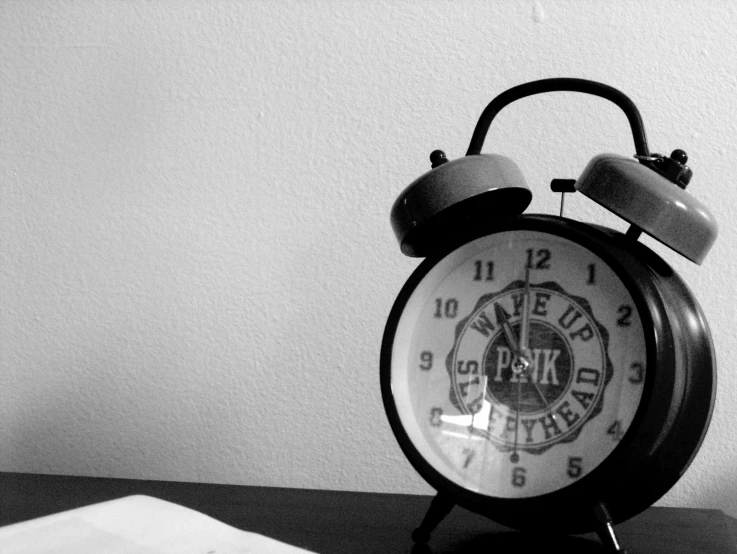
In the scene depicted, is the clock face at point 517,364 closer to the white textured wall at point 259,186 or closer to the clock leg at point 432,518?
the clock leg at point 432,518

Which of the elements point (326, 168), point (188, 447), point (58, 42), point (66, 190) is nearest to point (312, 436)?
point (188, 447)

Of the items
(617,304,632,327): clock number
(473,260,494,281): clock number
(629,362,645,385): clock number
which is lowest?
(629,362,645,385): clock number

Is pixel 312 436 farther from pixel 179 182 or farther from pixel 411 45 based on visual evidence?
pixel 411 45

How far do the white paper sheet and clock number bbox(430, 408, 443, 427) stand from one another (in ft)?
0.55

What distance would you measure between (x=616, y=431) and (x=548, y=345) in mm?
87

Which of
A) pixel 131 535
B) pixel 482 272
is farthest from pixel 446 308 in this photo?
pixel 131 535

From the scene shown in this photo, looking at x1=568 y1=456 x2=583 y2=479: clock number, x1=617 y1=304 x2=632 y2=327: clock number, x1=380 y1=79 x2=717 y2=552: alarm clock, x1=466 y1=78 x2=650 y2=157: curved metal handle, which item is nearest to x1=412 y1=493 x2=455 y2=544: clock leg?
x1=380 y1=79 x2=717 y2=552: alarm clock

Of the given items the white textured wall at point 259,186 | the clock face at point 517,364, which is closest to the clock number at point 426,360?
the clock face at point 517,364

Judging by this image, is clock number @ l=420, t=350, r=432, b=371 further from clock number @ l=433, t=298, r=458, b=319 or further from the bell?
the bell

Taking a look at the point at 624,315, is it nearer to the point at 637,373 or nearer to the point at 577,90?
the point at 637,373

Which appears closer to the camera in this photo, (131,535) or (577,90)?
(131,535)

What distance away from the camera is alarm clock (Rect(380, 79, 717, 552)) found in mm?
559

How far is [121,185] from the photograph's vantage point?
0.98 m

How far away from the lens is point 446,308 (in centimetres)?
66
